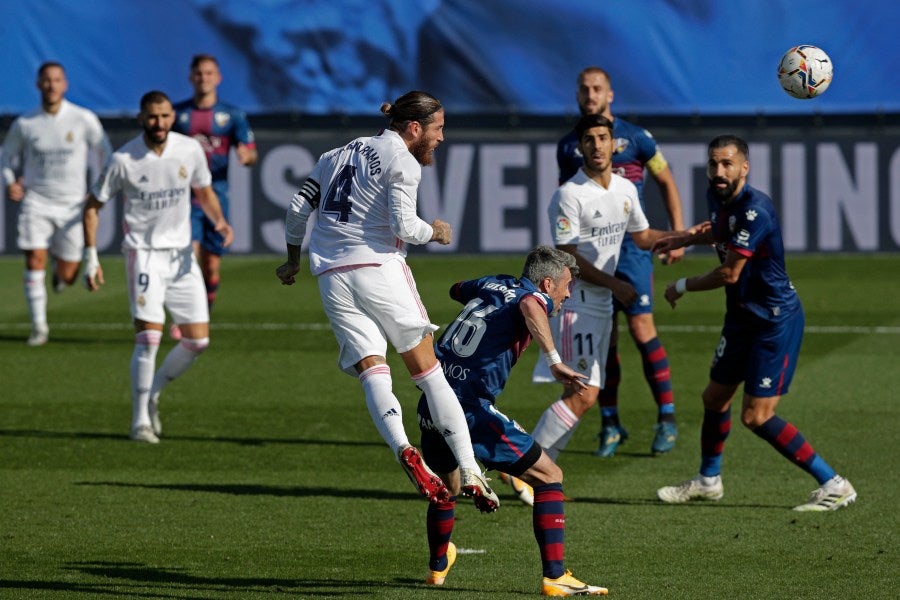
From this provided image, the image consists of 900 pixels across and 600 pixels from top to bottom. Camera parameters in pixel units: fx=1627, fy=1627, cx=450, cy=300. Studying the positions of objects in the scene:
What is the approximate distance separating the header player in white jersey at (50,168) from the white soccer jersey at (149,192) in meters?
4.80

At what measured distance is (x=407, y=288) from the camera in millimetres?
7820

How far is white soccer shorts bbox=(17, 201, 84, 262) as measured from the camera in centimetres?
1639

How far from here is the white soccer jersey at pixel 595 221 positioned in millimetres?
9914

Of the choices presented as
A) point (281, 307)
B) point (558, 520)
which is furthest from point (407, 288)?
point (281, 307)

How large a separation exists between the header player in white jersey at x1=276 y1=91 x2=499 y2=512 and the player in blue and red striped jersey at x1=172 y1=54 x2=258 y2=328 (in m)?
7.64

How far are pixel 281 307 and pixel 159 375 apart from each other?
7125 millimetres

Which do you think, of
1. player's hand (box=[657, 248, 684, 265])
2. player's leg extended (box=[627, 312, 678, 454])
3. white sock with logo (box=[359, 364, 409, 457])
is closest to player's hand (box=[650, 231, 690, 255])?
player's hand (box=[657, 248, 684, 265])

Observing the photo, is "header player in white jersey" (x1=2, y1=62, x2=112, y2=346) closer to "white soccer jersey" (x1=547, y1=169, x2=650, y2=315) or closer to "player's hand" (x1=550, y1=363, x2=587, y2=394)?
"white soccer jersey" (x1=547, y1=169, x2=650, y2=315)

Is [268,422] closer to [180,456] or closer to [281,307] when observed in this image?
[180,456]

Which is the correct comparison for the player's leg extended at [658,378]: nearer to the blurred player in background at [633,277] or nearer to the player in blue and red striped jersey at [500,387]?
the blurred player in background at [633,277]

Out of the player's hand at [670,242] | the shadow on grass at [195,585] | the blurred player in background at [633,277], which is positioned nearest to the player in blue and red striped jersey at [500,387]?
the shadow on grass at [195,585]

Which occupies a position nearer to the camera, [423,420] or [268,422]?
[423,420]

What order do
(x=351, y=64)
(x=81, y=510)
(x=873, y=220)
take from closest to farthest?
1. (x=81, y=510)
2. (x=873, y=220)
3. (x=351, y=64)

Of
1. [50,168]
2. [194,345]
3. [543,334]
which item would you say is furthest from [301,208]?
[50,168]
